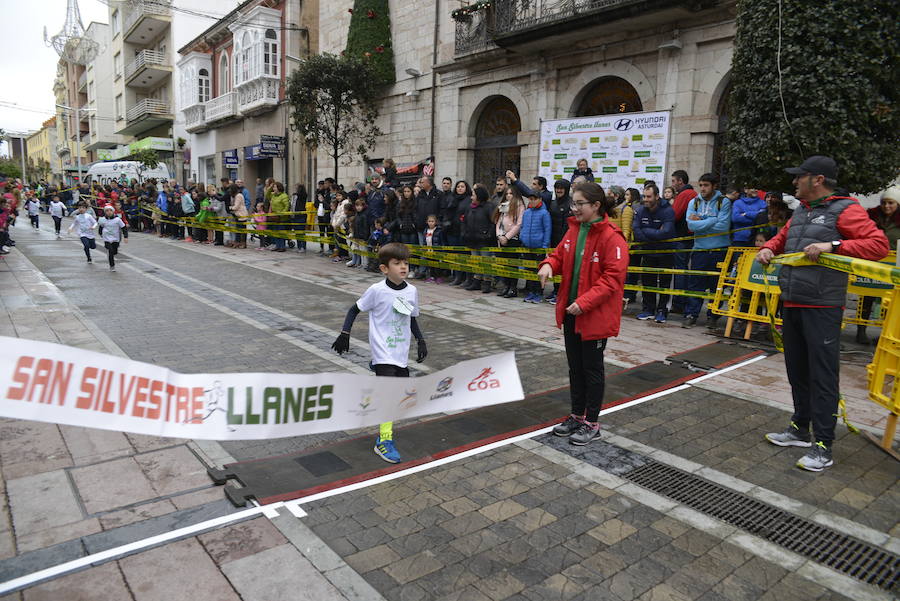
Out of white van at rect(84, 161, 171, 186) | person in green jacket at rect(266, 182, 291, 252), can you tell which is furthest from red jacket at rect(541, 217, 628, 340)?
white van at rect(84, 161, 171, 186)

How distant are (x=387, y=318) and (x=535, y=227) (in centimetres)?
725

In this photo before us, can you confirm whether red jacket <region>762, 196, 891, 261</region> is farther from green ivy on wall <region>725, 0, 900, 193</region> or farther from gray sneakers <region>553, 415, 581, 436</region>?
green ivy on wall <region>725, 0, 900, 193</region>

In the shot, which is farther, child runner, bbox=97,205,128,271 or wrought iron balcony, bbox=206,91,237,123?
wrought iron balcony, bbox=206,91,237,123

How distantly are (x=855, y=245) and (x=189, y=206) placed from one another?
2143 centimetres

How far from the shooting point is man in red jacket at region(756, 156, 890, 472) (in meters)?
4.29

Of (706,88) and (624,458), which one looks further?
(706,88)

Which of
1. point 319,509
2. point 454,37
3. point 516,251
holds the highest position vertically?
point 454,37

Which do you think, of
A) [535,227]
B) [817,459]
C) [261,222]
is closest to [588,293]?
[817,459]

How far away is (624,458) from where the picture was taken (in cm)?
453

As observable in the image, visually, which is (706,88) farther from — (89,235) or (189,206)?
(189,206)

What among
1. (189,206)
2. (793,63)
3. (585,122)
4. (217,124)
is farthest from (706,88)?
(217,124)

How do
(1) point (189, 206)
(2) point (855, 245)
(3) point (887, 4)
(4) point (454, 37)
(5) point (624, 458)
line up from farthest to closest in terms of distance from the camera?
(1) point (189, 206) < (4) point (454, 37) < (3) point (887, 4) < (5) point (624, 458) < (2) point (855, 245)

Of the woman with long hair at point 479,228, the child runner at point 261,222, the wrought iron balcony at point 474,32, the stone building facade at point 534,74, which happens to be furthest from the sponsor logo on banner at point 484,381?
the child runner at point 261,222

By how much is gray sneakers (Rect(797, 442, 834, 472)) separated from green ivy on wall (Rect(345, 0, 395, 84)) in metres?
19.1
